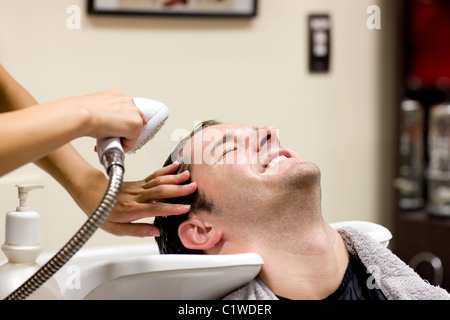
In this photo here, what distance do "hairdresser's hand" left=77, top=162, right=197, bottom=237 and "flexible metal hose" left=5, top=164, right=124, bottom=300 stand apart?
26cm

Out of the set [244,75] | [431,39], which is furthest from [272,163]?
[431,39]

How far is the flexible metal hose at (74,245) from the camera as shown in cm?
85

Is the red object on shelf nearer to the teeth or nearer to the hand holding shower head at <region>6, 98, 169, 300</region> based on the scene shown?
the teeth

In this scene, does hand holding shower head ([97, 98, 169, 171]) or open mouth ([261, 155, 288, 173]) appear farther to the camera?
open mouth ([261, 155, 288, 173])

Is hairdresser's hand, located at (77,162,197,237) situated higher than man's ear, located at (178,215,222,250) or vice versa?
hairdresser's hand, located at (77,162,197,237)

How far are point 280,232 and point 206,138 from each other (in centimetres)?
29

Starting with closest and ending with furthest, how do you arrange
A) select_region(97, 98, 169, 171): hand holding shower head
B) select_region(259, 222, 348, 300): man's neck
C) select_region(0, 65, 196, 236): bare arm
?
select_region(0, 65, 196, 236): bare arm, select_region(97, 98, 169, 171): hand holding shower head, select_region(259, 222, 348, 300): man's neck

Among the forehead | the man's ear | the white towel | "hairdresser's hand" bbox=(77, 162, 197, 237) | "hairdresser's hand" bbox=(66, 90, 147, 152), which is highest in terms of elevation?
"hairdresser's hand" bbox=(66, 90, 147, 152)

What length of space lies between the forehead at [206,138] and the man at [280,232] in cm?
2

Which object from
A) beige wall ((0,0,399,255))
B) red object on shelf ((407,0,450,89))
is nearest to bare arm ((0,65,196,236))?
beige wall ((0,0,399,255))

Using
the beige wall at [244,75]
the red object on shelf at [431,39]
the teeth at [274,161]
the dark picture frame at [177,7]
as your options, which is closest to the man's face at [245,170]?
the teeth at [274,161]

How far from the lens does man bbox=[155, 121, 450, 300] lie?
112 cm
